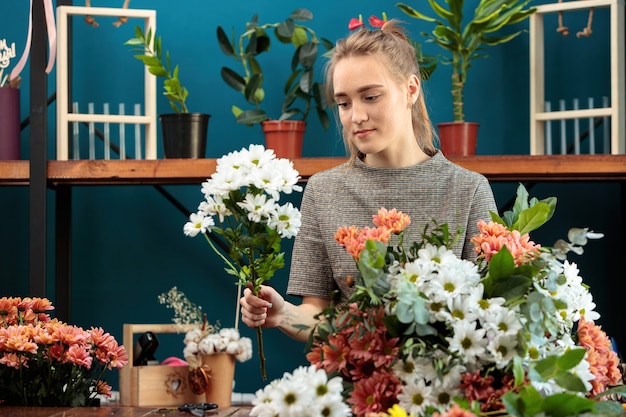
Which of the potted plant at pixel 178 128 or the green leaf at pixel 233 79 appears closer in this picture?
the potted plant at pixel 178 128

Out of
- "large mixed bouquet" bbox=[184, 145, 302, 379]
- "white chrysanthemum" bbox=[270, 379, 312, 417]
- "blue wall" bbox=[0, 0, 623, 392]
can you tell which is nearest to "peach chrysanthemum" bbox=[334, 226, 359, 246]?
"large mixed bouquet" bbox=[184, 145, 302, 379]

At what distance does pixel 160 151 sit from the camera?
12.3 ft

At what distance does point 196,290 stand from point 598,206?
1634mm

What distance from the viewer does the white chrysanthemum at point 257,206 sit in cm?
A: 115

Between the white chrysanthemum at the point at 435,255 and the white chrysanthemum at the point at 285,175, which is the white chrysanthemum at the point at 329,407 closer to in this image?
the white chrysanthemum at the point at 435,255

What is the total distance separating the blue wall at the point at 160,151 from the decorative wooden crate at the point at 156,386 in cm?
55

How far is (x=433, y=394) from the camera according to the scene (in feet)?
3.06

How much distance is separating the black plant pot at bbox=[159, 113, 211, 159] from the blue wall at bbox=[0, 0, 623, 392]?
18.8 inches

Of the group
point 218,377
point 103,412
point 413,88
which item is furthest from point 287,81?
point 103,412

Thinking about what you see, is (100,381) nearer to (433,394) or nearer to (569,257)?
(433,394)

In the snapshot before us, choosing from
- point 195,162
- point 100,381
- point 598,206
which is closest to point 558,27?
point 598,206

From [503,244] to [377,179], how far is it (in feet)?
2.97

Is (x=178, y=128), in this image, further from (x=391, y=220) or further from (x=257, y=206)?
(x=391, y=220)

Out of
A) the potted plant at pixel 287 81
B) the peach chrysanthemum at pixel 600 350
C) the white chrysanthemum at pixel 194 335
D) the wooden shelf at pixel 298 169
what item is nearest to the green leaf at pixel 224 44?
the potted plant at pixel 287 81
